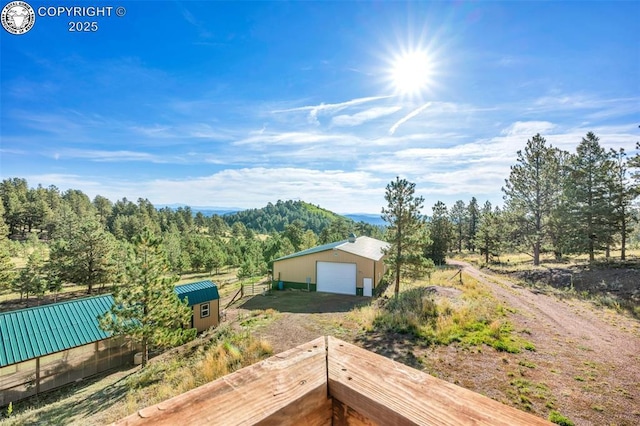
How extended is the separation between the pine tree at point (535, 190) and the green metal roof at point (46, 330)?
34674mm

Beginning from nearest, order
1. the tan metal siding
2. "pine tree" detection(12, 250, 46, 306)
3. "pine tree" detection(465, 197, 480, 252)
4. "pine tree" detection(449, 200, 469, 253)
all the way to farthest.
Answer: the tan metal siding < "pine tree" detection(12, 250, 46, 306) < "pine tree" detection(465, 197, 480, 252) < "pine tree" detection(449, 200, 469, 253)

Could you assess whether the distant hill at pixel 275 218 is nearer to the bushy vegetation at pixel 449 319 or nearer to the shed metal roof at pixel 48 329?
the bushy vegetation at pixel 449 319

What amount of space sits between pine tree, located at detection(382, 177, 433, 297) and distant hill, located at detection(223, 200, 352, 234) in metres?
99.9

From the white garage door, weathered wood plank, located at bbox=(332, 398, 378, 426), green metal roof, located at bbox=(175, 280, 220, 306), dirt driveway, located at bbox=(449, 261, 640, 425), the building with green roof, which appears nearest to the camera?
weathered wood plank, located at bbox=(332, 398, 378, 426)

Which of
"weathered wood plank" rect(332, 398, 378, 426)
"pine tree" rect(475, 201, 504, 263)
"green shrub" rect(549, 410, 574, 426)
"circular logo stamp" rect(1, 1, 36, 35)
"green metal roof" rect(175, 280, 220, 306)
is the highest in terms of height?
"circular logo stamp" rect(1, 1, 36, 35)

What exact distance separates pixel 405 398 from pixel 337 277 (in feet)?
75.9

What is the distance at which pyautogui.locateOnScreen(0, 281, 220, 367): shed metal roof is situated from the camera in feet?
32.6

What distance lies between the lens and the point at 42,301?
27.5 metres

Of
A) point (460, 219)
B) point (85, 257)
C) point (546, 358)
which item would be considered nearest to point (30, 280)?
point (85, 257)

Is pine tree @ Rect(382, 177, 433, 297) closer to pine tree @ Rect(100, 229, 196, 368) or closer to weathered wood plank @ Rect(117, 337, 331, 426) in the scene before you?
pine tree @ Rect(100, 229, 196, 368)

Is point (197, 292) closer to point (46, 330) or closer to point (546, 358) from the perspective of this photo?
point (46, 330)

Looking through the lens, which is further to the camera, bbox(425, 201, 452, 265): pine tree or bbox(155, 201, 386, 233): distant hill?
bbox(155, 201, 386, 233): distant hill

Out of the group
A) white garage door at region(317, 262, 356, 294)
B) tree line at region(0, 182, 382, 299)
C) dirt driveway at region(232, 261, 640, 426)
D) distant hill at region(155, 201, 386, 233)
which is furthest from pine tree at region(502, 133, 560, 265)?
distant hill at region(155, 201, 386, 233)

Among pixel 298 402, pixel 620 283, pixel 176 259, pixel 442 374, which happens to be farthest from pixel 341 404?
pixel 176 259
